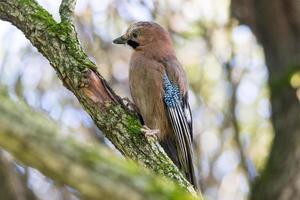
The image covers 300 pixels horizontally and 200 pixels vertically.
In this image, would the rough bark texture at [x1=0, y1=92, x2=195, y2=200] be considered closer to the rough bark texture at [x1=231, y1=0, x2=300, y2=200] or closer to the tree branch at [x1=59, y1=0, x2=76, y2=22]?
the tree branch at [x1=59, y1=0, x2=76, y2=22]

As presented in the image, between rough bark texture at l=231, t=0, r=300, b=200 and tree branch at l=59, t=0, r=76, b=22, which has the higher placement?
rough bark texture at l=231, t=0, r=300, b=200

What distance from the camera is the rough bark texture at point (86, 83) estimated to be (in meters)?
4.14

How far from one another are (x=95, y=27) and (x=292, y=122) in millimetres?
2974

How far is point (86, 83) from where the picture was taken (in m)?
4.23

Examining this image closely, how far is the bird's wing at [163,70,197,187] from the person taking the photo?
5.35 metres

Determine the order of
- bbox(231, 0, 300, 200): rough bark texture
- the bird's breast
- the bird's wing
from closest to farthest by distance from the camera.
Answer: the bird's wing → the bird's breast → bbox(231, 0, 300, 200): rough bark texture

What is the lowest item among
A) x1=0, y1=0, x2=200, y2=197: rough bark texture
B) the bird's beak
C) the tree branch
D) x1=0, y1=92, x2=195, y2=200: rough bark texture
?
x1=0, y1=92, x2=195, y2=200: rough bark texture

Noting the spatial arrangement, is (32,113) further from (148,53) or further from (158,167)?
(148,53)

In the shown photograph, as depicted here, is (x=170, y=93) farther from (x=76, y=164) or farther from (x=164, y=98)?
(x=76, y=164)

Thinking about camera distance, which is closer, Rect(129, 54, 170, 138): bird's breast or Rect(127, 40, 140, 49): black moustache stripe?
Rect(129, 54, 170, 138): bird's breast

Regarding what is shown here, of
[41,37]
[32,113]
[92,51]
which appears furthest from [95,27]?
[32,113]

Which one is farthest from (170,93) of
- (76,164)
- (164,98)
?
(76,164)

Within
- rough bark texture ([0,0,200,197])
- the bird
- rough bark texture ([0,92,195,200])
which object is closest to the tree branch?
A: rough bark texture ([0,0,200,197])

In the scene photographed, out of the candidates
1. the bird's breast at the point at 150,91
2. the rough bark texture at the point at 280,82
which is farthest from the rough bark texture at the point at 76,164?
the rough bark texture at the point at 280,82
